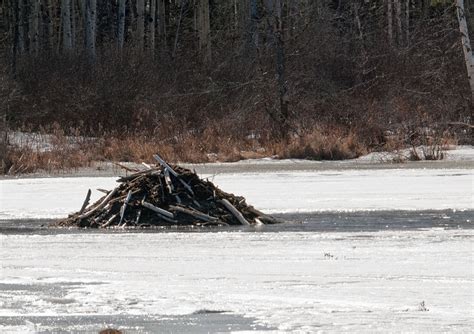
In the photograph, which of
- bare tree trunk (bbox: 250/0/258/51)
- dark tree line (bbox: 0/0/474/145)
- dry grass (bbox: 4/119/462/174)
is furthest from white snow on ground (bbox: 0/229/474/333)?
bare tree trunk (bbox: 250/0/258/51)

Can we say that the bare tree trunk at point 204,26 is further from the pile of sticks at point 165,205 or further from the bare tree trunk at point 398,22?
the pile of sticks at point 165,205

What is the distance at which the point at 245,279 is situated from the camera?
1061 cm

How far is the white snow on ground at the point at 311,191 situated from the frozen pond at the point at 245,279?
2.54 meters

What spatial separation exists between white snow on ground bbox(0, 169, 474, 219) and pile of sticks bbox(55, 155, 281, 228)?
186 cm

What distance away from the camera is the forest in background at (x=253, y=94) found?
28.6 meters

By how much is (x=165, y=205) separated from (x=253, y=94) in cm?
1726

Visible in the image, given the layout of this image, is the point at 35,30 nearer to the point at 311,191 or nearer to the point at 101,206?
the point at 311,191

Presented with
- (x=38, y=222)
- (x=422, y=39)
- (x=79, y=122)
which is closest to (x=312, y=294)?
(x=38, y=222)

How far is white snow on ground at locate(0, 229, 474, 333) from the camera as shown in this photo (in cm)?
887

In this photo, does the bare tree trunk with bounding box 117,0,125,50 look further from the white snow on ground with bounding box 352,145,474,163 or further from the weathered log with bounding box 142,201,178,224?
the weathered log with bounding box 142,201,178,224

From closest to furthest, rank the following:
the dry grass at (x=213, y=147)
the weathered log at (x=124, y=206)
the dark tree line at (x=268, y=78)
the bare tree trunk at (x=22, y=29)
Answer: the weathered log at (x=124, y=206), the dry grass at (x=213, y=147), the dark tree line at (x=268, y=78), the bare tree trunk at (x=22, y=29)

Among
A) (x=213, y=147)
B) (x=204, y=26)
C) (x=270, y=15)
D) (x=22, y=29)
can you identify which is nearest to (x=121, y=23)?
(x=204, y=26)

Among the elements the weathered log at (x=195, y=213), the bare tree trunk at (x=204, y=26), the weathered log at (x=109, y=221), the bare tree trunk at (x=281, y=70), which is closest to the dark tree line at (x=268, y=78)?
the bare tree trunk at (x=281, y=70)

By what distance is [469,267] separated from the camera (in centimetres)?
1097
